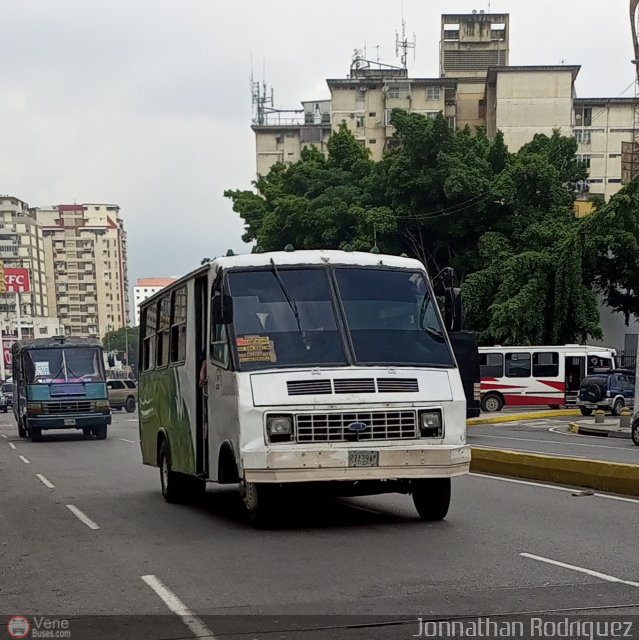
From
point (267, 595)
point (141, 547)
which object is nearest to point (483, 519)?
point (141, 547)

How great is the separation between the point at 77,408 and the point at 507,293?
77.2 feet

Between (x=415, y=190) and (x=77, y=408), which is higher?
(x=415, y=190)

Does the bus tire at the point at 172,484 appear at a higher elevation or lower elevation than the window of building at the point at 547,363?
higher

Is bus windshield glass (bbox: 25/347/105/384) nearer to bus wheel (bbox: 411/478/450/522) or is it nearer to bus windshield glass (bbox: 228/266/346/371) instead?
bus windshield glass (bbox: 228/266/346/371)

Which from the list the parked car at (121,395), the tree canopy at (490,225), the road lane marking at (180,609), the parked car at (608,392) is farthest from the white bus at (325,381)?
the parked car at (121,395)

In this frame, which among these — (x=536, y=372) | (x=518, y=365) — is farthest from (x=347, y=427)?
(x=536, y=372)

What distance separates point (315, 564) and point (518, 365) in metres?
36.9

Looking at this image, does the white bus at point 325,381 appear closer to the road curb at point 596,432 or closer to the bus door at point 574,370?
the road curb at point 596,432

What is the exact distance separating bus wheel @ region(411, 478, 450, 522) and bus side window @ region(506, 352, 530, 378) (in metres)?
34.0

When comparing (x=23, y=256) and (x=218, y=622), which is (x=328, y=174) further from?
(x=23, y=256)

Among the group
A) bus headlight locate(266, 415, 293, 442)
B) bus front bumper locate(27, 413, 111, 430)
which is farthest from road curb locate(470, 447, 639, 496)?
bus front bumper locate(27, 413, 111, 430)

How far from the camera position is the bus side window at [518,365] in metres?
44.8

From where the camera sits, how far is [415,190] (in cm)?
5253

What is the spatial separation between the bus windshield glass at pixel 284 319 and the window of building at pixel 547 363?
34.4 metres
